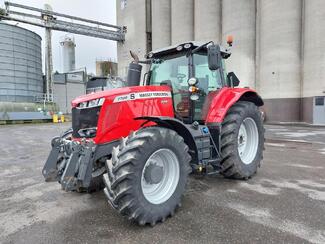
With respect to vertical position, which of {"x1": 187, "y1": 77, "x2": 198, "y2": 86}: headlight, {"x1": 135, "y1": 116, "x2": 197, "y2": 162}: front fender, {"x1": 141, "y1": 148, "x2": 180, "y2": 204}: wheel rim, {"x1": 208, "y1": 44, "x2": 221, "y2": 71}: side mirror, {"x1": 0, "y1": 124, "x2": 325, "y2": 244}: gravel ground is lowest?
{"x1": 0, "y1": 124, "x2": 325, "y2": 244}: gravel ground

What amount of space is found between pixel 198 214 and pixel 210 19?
64.7 ft

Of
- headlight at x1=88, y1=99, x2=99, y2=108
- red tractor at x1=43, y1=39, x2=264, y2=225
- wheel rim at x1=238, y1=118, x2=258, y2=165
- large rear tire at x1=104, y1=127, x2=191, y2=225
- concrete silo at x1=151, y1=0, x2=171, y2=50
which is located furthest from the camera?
concrete silo at x1=151, y1=0, x2=171, y2=50

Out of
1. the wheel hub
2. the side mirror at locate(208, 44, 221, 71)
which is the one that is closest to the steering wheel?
the side mirror at locate(208, 44, 221, 71)

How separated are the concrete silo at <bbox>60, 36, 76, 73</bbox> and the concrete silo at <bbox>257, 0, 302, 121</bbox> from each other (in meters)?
29.5

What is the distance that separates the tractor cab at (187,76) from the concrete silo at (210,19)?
16860mm

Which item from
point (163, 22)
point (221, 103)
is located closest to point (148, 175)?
point (221, 103)

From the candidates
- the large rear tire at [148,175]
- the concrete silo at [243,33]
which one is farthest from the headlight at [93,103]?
the concrete silo at [243,33]

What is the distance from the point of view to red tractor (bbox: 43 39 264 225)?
293 cm

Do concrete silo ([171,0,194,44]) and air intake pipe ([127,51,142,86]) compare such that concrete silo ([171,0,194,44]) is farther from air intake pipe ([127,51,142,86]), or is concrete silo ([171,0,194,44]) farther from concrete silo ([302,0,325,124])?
air intake pipe ([127,51,142,86])

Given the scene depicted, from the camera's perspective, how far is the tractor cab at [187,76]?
13.9 ft

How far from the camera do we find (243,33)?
742 inches

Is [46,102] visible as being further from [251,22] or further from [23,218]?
[23,218]

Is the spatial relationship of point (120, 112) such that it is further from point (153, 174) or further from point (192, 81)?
point (192, 81)

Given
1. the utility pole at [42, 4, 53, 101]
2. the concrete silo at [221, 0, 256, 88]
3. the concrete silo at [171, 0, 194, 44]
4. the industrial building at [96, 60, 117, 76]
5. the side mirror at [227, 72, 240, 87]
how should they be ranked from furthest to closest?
the industrial building at [96, 60, 117, 76], the utility pole at [42, 4, 53, 101], the concrete silo at [171, 0, 194, 44], the concrete silo at [221, 0, 256, 88], the side mirror at [227, 72, 240, 87]
